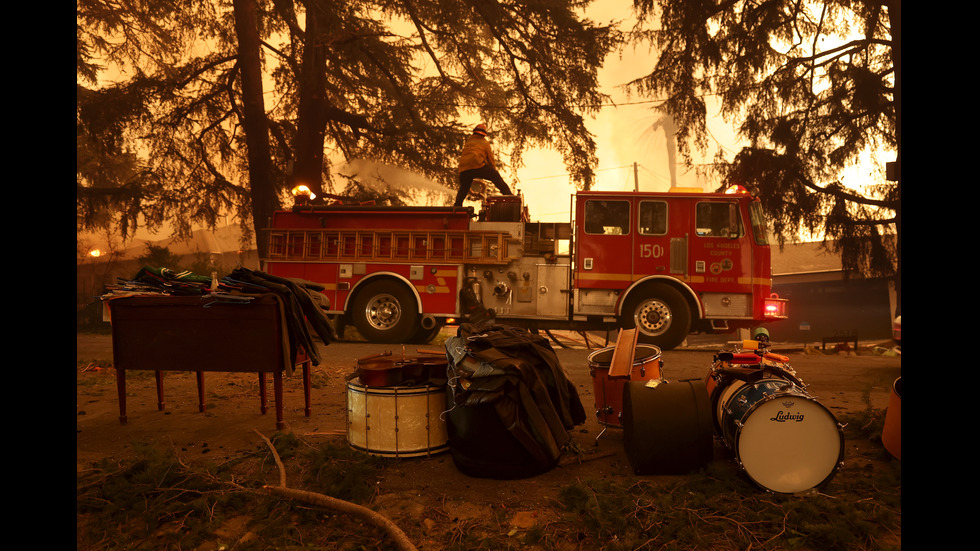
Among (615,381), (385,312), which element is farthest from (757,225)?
(615,381)

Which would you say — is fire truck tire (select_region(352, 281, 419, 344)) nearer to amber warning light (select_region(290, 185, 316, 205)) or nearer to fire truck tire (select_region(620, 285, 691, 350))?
amber warning light (select_region(290, 185, 316, 205))

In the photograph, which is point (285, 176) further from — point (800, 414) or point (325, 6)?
point (800, 414)

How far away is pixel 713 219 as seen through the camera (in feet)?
35.6

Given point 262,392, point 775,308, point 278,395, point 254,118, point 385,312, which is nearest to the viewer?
point 278,395

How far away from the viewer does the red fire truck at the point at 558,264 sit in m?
10.7

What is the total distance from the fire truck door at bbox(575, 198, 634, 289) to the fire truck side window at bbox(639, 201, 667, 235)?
24 cm

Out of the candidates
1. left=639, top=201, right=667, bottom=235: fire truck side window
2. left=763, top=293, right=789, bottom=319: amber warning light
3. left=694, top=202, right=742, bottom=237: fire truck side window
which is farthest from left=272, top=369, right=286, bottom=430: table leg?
left=763, top=293, right=789, bottom=319: amber warning light

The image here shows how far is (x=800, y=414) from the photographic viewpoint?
369 cm

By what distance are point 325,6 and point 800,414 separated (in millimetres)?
13044

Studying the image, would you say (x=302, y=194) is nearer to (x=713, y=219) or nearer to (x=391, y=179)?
(x=391, y=179)

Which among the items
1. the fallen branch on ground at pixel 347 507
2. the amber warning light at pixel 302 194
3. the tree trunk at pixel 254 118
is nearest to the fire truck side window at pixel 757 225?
the amber warning light at pixel 302 194

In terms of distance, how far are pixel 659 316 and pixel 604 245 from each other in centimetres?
152

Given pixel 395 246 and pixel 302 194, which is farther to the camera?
pixel 302 194
